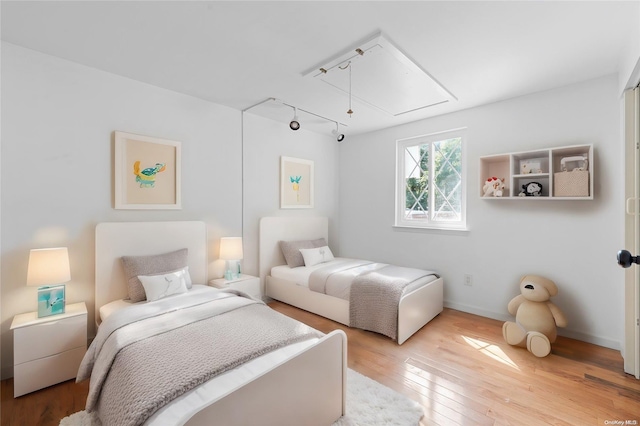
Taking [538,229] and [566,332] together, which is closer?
[566,332]

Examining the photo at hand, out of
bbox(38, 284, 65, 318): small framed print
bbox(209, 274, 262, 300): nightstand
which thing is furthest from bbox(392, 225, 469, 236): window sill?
bbox(38, 284, 65, 318): small framed print

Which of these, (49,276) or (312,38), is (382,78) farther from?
(49,276)

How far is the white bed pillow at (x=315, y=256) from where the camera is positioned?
3.75m

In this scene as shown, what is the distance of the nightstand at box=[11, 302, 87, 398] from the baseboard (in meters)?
3.74

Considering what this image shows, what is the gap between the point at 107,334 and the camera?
69.2 inches

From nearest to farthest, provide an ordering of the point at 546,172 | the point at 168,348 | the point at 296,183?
A: the point at 168,348 < the point at 546,172 < the point at 296,183

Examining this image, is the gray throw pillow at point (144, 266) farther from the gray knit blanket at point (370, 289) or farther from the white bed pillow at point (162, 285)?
the gray knit blanket at point (370, 289)

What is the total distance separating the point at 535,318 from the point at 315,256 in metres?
2.40

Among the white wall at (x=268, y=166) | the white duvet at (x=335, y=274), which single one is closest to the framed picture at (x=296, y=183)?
the white wall at (x=268, y=166)

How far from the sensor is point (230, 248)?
123 inches

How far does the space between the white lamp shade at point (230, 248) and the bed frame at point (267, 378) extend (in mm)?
587

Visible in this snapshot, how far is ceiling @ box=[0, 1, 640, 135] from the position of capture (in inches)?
67.2

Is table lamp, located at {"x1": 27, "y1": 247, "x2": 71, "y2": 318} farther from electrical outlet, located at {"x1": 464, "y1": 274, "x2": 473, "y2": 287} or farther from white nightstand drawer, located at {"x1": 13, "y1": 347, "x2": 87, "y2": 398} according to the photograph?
electrical outlet, located at {"x1": 464, "y1": 274, "x2": 473, "y2": 287}

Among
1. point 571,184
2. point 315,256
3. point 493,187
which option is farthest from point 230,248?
point 571,184
